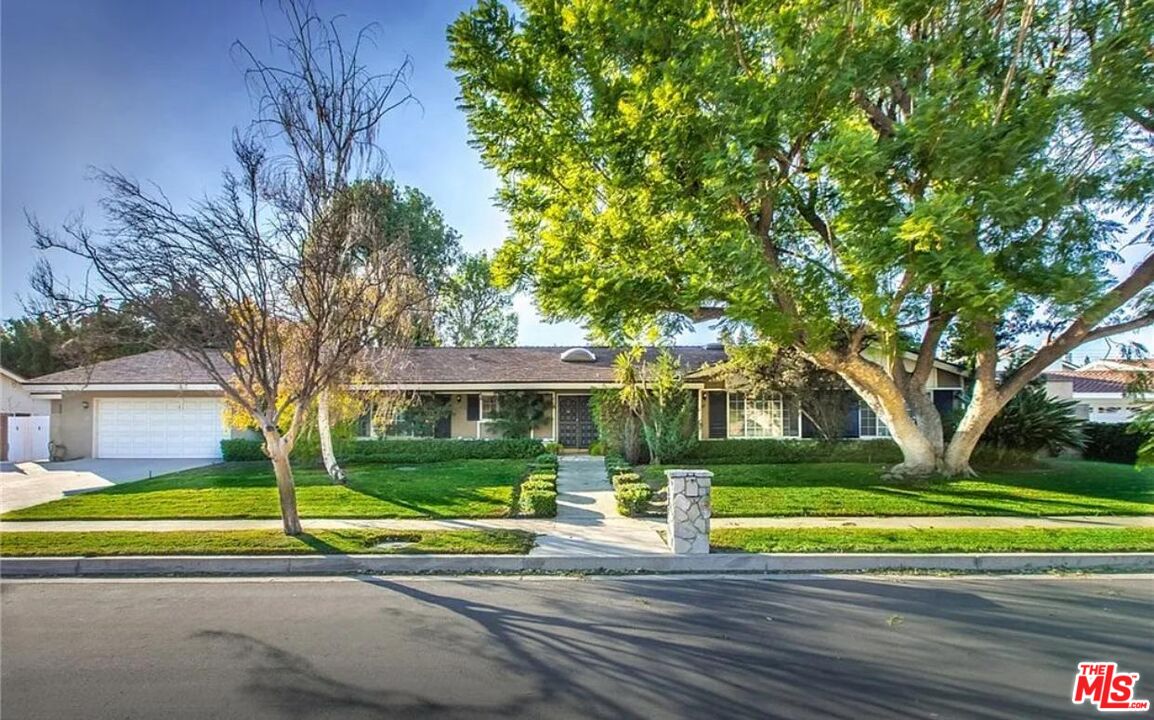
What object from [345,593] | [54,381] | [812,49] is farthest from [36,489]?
[812,49]

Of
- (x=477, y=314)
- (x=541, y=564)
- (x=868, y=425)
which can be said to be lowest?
(x=541, y=564)

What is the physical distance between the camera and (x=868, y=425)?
21859mm

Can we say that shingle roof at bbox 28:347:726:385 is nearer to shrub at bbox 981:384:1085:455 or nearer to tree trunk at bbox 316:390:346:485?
tree trunk at bbox 316:390:346:485

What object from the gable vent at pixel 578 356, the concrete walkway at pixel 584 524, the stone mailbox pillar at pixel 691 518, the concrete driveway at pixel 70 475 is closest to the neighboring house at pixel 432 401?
the gable vent at pixel 578 356

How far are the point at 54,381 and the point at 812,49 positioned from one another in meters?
24.8

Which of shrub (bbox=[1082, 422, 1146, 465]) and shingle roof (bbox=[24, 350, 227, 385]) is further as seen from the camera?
shingle roof (bbox=[24, 350, 227, 385])

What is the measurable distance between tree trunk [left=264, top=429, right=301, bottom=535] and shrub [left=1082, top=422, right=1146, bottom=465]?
22.4m

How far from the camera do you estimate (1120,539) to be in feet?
28.0

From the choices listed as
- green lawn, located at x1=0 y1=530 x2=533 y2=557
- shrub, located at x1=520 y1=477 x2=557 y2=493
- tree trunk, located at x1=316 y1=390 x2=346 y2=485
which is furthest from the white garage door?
shrub, located at x1=520 y1=477 x2=557 y2=493

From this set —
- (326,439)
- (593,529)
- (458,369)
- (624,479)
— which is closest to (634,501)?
(593,529)

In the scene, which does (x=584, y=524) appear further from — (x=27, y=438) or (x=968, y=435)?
(x=27, y=438)

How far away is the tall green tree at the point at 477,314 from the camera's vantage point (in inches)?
1558

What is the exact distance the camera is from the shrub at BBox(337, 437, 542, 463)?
64.9ft

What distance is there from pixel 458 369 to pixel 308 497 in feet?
36.8
